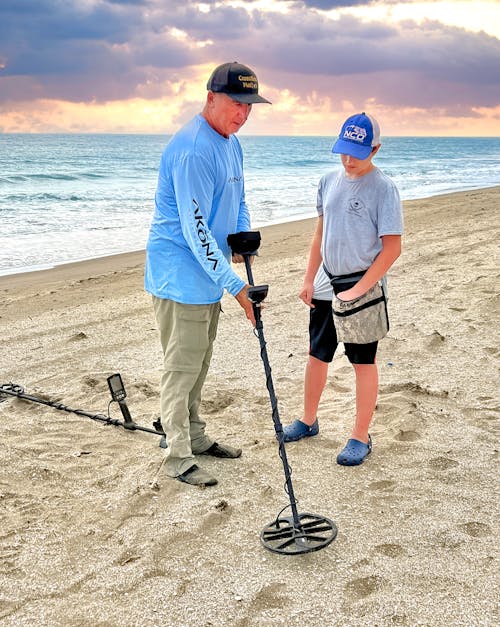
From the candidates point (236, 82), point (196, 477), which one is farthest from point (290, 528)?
point (236, 82)

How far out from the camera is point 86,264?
36.3ft

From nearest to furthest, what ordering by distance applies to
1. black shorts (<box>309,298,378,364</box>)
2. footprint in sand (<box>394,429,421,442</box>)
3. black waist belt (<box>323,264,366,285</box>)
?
1. black waist belt (<box>323,264,366,285</box>)
2. black shorts (<box>309,298,378,364</box>)
3. footprint in sand (<box>394,429,421,442</box>)

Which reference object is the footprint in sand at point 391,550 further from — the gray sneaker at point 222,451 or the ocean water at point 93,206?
the ocean water at point 93,206

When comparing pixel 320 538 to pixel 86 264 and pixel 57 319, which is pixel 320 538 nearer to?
pixel 57 319

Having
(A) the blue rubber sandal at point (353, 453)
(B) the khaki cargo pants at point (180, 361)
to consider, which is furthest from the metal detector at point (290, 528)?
(A) the blue rubber sandal at point (353, 453)

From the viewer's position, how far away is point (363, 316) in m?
3.71

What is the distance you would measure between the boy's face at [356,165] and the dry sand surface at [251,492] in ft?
5.29

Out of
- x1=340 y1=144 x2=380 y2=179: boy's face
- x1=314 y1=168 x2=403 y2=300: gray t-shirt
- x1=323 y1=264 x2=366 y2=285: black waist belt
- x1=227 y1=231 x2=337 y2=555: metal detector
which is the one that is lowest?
x1=227 y1=231 x2=337 y2=555: metal detector

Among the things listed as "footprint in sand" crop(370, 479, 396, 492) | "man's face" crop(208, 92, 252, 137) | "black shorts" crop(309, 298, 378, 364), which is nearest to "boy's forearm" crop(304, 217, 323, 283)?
"black shorts" crop(309, 298, 378, 364)

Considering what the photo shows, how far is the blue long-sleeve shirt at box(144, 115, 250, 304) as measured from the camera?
131 inches

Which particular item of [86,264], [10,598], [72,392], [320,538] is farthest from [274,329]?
[86,264]

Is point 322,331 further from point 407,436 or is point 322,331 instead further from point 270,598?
point 270,598

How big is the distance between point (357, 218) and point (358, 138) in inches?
16.0

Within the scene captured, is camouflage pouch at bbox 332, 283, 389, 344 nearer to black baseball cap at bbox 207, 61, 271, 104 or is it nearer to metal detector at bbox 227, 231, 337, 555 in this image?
metal detector at bbox 227, 231, 337, 555
